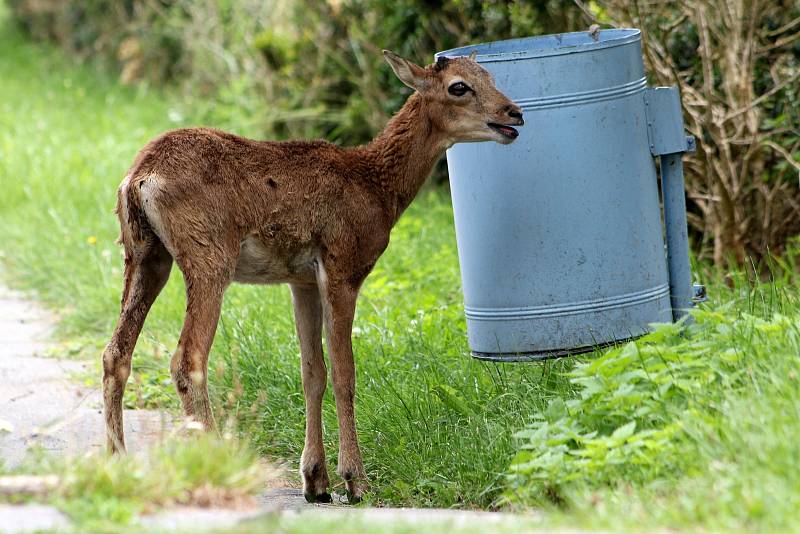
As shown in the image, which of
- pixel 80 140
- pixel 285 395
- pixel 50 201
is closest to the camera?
pixel 285 395

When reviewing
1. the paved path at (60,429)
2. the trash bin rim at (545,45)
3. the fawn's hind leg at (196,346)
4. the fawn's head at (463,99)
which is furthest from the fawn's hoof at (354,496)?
the trash bin rim at (545,45)

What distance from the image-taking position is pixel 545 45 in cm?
646

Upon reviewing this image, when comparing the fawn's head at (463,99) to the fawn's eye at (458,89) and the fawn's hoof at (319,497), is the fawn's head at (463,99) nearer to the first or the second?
the fawn's eye at (458,89)

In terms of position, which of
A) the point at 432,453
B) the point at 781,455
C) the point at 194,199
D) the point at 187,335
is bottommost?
the point at 432,453

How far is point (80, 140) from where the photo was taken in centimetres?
1387

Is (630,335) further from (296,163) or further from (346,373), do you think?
(296,163)

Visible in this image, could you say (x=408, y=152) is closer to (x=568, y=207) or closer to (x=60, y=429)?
(x=568, y=207)

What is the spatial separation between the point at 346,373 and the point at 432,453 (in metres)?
0.57

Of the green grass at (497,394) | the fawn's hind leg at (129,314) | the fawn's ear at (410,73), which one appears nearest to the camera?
the green grass at (497,394)

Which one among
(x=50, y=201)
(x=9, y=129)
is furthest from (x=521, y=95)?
(x=9, y=129)

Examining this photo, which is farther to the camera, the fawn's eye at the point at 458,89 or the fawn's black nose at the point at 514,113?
the fawn's eye at the point at 458,89

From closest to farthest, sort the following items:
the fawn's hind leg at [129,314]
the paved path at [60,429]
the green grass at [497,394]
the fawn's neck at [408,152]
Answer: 1. the paved path at [60,429]
2. the green grass at [497,394]
3. the fawn's hind leg at [129,314]
4. the fawn's neck at [408,152]

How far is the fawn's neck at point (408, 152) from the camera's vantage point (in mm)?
5992

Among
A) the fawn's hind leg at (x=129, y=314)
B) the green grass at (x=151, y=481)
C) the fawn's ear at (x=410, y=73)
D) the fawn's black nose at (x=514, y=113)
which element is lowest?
the green grass at (x=151, y=481)
